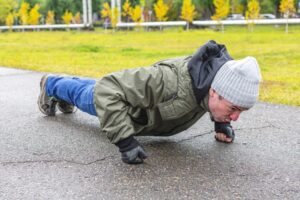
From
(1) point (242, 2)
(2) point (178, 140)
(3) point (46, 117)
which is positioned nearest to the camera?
(2) point (178, 140)

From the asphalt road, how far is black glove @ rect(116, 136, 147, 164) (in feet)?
Result: 0.17

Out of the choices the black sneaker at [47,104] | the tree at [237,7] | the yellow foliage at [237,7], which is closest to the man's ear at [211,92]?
the black sneaker at [47,104]

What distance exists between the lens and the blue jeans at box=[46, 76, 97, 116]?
3.38m

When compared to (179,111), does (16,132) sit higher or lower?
lower

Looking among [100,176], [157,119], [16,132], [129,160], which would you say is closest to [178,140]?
[157,119]

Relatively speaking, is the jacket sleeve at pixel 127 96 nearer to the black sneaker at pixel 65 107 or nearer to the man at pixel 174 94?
the man at pixel 174 94

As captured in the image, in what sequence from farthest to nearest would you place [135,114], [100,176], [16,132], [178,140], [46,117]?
[46,117], [16,132], [178,140], [135,114], [100,176]

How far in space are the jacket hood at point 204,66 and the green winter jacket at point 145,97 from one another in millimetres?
38

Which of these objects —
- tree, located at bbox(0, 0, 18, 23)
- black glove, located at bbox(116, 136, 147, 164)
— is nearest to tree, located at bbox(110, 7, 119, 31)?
tree, located at bbox(0, 0, 18, 23)

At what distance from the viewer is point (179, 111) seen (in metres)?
2.74

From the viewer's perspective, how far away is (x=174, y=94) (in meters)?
2.72

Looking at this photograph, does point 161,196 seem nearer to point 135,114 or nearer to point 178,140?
point 135,114

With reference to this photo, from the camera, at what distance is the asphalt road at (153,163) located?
2.36m

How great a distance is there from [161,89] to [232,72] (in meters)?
0.42
